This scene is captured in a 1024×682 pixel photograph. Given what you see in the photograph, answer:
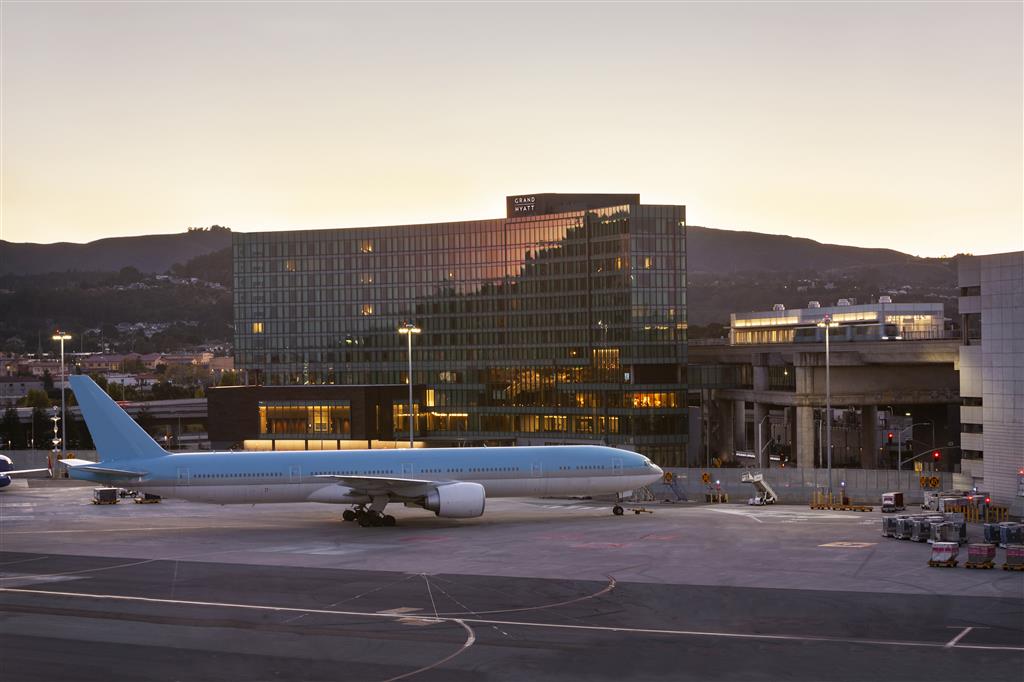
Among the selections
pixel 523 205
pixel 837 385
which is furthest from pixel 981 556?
pixel 523 205

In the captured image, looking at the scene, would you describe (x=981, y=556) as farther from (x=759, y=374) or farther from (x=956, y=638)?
(x=759, y=374)

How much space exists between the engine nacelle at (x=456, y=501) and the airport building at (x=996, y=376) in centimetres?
3224

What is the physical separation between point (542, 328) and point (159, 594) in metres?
112

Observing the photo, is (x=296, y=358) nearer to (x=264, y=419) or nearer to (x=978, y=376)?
(x=264, y=419)

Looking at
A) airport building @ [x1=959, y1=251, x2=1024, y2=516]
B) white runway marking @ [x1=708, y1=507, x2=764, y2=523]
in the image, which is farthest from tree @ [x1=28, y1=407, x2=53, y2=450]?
airport building @ [x1=959, y1=251, x2=1024, y2=516]

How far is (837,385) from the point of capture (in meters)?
113

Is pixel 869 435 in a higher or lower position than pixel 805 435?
lower

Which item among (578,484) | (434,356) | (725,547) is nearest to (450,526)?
(578,484)

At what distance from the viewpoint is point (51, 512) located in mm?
67188

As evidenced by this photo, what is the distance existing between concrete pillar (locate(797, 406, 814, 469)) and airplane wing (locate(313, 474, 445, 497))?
6483cm

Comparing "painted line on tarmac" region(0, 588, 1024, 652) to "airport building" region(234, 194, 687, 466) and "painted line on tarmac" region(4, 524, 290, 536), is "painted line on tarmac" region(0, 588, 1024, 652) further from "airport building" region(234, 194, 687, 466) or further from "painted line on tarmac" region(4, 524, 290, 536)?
"airport building" region(234, 194, 687, 466)

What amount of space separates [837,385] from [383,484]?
71.9m

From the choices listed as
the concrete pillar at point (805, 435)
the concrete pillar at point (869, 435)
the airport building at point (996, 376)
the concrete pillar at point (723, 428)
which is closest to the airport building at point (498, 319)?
the concrete pillar at point (723, 428)

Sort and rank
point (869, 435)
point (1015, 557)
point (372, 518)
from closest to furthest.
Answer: point (1015, 557), point (372, 518), point (869, 435)
